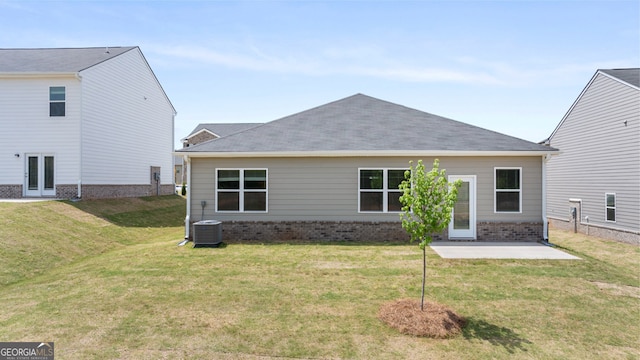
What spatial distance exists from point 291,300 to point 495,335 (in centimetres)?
363

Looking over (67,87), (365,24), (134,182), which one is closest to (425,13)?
(365,24)

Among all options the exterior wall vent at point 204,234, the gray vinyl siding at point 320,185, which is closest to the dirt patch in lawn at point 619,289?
the gray vinyl siding at point 320,185

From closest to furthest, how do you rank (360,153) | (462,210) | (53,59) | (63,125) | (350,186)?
(360,153), (462,210), (350,186), (63,125), (53,59)

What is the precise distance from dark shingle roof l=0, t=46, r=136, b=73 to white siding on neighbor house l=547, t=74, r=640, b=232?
25.5 metres

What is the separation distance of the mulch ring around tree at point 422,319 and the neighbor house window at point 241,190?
717 centimetres

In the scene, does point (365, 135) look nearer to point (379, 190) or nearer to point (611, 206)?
point (379, 190)

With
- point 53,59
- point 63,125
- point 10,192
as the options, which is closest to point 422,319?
point 63,125

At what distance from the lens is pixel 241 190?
12.5 meters

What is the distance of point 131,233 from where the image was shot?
588 inches

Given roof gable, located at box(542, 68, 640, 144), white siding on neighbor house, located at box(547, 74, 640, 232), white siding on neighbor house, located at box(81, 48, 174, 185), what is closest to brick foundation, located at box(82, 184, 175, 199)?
white siding on neighbor house, located at box(81, 48, 174, 185)

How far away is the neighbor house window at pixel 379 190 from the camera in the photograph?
12234 mm

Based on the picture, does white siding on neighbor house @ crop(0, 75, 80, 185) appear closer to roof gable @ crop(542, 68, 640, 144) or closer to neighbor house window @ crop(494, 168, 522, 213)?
neighbor house window @ crop(494, 168, 522, 213)

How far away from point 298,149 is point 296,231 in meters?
2.99

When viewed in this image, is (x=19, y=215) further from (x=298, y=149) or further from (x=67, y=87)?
(x=298, y=149)
